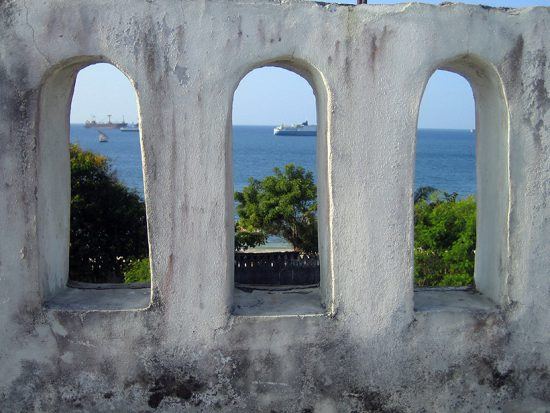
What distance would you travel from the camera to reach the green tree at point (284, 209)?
1309cm

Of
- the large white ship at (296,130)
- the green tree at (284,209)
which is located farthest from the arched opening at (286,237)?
the large white ship at (296,130)

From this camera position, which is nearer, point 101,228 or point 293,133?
point 101,228

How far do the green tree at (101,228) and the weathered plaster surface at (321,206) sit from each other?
313 inches

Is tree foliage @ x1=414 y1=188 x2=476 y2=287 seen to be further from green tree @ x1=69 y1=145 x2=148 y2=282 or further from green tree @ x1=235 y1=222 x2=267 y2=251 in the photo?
green tree @ x1=69 y1=145 x2=148 y2=282

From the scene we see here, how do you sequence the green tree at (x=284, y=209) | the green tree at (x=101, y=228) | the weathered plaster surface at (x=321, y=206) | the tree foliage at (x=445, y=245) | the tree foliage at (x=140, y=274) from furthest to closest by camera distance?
the green tree at (x=284, y=209), the green tree at (x=101, y=228), the tree foliage at (x=140, y=274), the tree foliage at (x=445, y=245), the weathered plaster surface at (x=321, y=206)

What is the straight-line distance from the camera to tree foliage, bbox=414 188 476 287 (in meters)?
8.94

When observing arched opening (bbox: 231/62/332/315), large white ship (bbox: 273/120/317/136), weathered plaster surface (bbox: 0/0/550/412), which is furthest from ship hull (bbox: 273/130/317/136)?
weathered plaster surface (bbox: 0/0/550/412)

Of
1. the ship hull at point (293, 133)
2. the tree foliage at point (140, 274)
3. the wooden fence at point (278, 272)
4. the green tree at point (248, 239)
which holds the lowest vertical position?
the tree foliage at point (140, 274)

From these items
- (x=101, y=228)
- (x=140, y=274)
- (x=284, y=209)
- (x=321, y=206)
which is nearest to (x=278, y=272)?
(x=321, y=206)

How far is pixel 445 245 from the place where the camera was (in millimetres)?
10359

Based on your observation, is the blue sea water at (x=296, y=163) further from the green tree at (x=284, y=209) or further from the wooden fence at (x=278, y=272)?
the wooden fence at (x=278, y=272)

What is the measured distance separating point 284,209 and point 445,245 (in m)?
3.56

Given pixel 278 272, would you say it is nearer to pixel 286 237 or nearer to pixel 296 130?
pixel 286 237

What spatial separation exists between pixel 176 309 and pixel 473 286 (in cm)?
234
